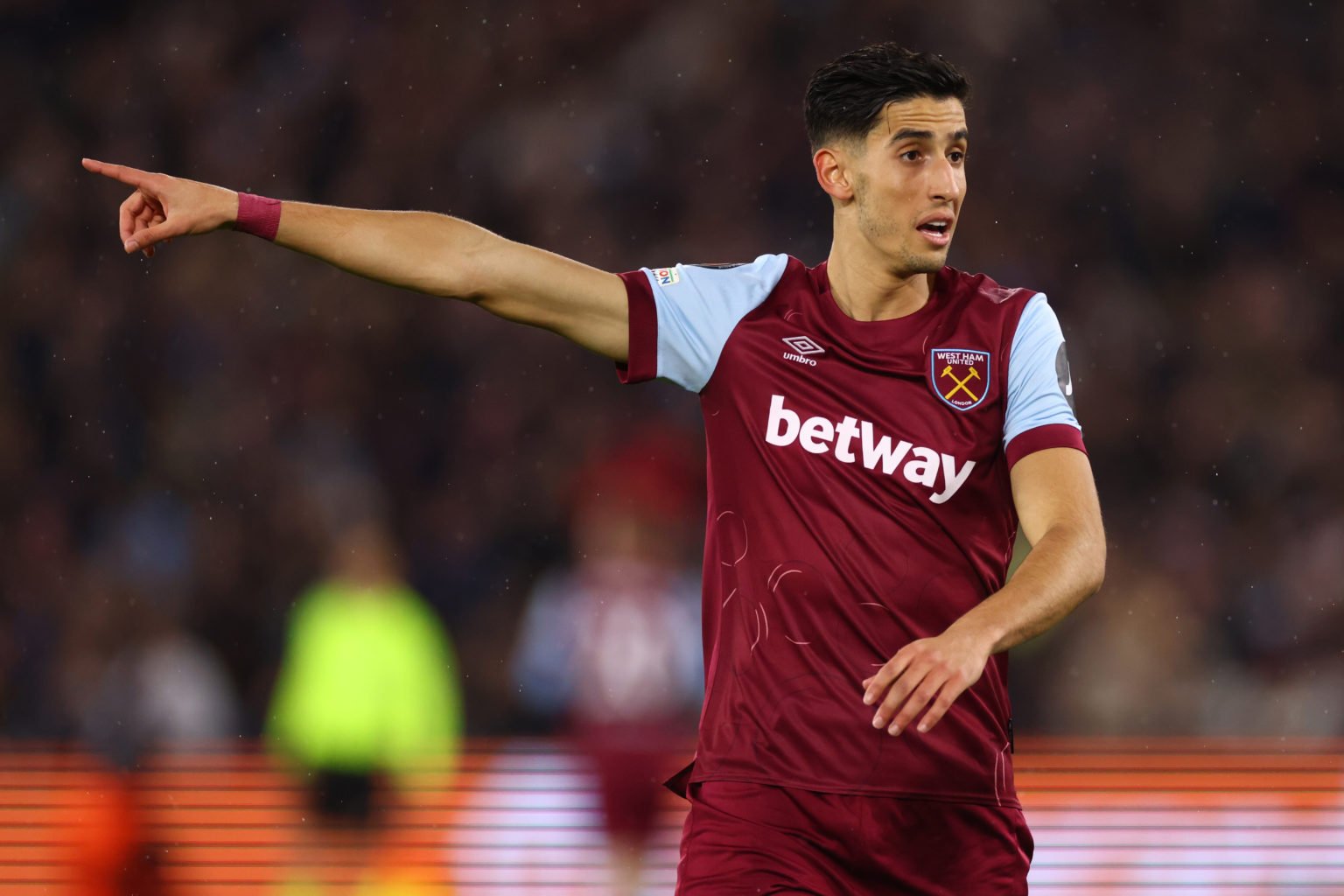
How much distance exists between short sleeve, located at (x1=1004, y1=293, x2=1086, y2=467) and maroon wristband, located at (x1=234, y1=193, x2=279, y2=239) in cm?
156

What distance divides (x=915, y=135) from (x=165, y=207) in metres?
1.58

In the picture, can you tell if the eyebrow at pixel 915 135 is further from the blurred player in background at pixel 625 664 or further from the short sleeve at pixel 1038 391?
the blurred player in background at pixel 625 664

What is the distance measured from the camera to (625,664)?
802 centimetres

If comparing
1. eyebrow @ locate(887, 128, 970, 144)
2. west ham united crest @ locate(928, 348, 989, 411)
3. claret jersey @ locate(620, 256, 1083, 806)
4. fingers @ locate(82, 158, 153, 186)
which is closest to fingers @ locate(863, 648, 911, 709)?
claret jersey @ locate(620, 256, 1083, 806)

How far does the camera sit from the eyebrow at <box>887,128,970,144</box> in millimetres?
3824

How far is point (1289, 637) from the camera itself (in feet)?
33.6

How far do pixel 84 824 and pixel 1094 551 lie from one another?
4.83 meters

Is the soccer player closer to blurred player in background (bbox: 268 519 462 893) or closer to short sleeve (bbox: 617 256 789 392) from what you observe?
short sleeve (bbox: 617 256 789 392)

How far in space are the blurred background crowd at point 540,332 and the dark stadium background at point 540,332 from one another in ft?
0.09

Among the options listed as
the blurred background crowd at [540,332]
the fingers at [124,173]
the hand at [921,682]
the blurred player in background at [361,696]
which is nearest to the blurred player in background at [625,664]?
the blurred background crowd at [540,332]

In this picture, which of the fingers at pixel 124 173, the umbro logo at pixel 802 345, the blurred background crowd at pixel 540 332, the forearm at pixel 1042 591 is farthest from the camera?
the blurred background crowd at pixel 540 332

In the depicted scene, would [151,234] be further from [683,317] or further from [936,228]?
[936,228]

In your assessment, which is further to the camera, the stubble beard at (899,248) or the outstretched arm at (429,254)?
the stubble beard at (899,248)

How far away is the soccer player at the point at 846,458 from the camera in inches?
140
